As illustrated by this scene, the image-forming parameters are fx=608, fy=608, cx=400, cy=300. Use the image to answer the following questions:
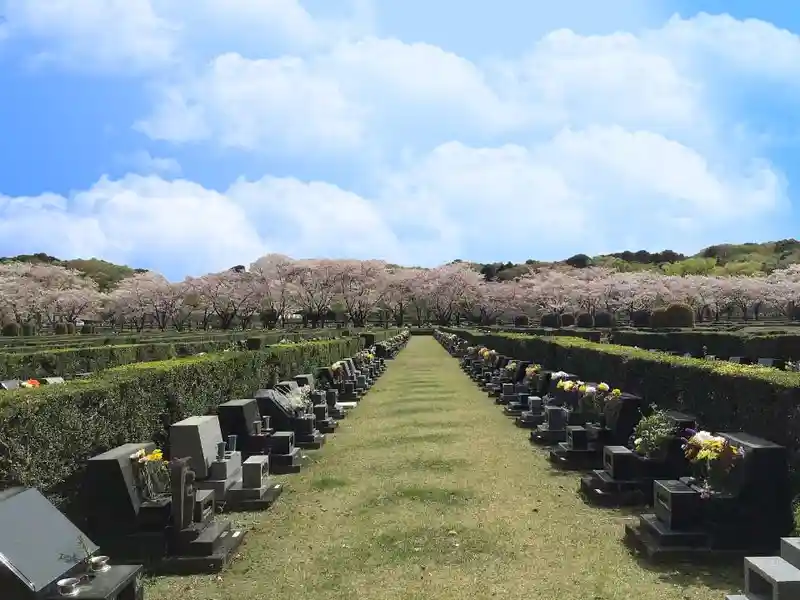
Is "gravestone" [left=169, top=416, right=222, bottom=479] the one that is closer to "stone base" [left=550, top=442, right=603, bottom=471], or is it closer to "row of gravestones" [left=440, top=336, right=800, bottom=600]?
"row of gravestones" [left=440, top=336, right=800, bottom=600]

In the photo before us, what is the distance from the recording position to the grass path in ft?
17.2

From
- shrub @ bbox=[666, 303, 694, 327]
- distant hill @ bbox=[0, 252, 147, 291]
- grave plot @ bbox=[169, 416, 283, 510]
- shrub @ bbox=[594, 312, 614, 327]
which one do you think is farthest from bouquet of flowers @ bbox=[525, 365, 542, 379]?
distant hill @ bbox=[0, 252, 147, 291]

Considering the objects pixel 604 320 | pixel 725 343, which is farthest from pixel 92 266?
pixel 725 343

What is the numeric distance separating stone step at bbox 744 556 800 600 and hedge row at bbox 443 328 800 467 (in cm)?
197

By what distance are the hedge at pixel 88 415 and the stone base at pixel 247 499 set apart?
4.76 ft

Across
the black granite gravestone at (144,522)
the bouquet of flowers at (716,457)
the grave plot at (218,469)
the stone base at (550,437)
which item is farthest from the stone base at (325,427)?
the bouquet of flowers at (716,457)

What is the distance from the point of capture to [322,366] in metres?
20.1

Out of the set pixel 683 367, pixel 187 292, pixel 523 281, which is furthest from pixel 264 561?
pixel 523 281

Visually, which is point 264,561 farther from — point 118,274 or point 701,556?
point 118,274

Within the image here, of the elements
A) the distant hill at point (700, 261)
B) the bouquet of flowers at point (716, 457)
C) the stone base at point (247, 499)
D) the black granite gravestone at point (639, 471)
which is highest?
the distant hill at point (700, 261)

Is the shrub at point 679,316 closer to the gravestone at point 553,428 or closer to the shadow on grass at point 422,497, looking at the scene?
the gravestone at point 553,428

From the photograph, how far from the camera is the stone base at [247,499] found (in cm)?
780

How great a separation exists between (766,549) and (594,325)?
48.3m

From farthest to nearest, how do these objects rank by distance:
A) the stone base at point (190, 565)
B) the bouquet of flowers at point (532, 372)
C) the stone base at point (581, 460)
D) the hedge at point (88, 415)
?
the bouquet of flowers at point (532, 372), the stone base at point (581, 460), the stone base at point (190, 565), the hedge at point (88, 415)
